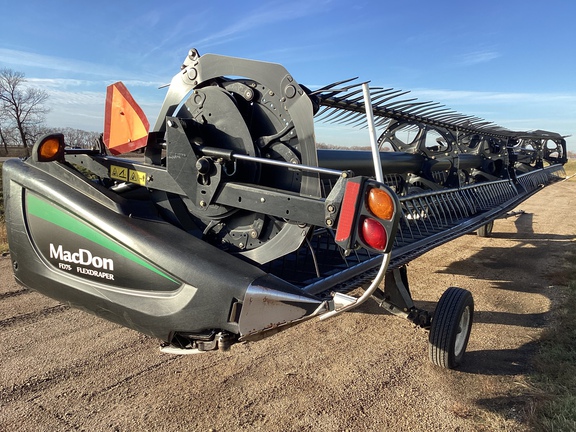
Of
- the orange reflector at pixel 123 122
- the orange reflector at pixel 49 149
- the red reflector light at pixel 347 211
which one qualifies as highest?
the orange reflector at pixel 123 122

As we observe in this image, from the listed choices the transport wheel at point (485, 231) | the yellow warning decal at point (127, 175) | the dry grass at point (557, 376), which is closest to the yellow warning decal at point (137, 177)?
the yellow warning decal at point (127, 175)

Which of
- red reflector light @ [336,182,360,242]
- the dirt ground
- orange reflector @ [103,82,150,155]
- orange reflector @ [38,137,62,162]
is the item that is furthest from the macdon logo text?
red reflector light @ [336,182,360,242]

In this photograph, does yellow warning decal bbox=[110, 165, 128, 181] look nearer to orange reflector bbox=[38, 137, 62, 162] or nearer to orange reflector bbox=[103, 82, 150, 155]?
orange reflector bbox=[103, 82, 150, 155]

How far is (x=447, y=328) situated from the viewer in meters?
3.37

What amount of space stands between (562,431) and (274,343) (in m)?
2.11

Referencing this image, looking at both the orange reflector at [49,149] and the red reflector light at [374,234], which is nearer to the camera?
the red reflector light at [374,234]

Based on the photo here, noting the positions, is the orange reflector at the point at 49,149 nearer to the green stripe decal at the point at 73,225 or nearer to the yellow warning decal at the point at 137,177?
the green stripe decal at the point at 73,225

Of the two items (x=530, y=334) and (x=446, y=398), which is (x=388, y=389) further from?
(x=530, y=334)

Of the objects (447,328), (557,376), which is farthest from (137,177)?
(557,376)

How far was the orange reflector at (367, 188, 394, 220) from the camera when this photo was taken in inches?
77.5

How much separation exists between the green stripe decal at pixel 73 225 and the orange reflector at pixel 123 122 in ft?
1.83

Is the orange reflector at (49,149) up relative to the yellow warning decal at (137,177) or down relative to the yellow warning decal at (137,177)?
up

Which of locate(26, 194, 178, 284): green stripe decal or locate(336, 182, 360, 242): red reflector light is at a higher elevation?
locate(336, 182, 360, 242): red reflector light

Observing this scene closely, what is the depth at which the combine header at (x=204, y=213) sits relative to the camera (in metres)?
2.08
